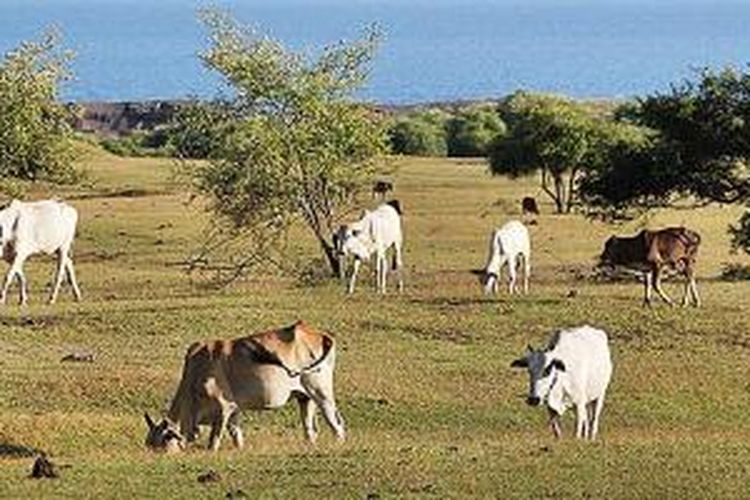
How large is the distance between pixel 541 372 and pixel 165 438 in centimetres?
493

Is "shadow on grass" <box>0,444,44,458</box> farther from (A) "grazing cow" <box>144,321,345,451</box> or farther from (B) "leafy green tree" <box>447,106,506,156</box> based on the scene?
(B) "leafy green tree" <box>447,106,506,156</box>

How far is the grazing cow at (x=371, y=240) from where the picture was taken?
41.3 meters

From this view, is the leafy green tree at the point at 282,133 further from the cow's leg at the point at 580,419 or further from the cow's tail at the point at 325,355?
the cow's tail at the point at 325,355

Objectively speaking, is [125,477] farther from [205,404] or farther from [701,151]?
[701,151]

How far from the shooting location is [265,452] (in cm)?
2050

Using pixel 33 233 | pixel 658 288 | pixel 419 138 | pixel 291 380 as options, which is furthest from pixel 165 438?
pixel 419 138

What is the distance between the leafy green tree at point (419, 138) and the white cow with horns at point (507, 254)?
223 feet

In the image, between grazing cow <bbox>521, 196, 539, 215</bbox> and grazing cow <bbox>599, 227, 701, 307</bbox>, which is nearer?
grazing cow <bbox>599, 227, 701, 307</bbox>

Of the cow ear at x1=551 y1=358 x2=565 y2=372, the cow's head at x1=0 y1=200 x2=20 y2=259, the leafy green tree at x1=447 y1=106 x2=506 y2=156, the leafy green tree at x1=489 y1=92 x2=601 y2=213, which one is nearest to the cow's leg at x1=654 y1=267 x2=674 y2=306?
the cow's head at x1=0 y1=200 x2=20 y2=259

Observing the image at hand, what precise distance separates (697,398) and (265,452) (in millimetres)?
10168

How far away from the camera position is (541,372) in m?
22.5

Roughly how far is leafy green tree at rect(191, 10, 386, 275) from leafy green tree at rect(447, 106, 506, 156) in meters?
64.4

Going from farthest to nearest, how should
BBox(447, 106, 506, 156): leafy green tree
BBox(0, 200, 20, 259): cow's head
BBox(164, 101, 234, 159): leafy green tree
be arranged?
BBox(447, 106, 506, 156): leafy green tree < BBox(164, 101, 234, 159): leafy green tree < BBox(0, 200, 20, 259): cow's head

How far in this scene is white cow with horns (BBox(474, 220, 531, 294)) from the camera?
4003 cm
